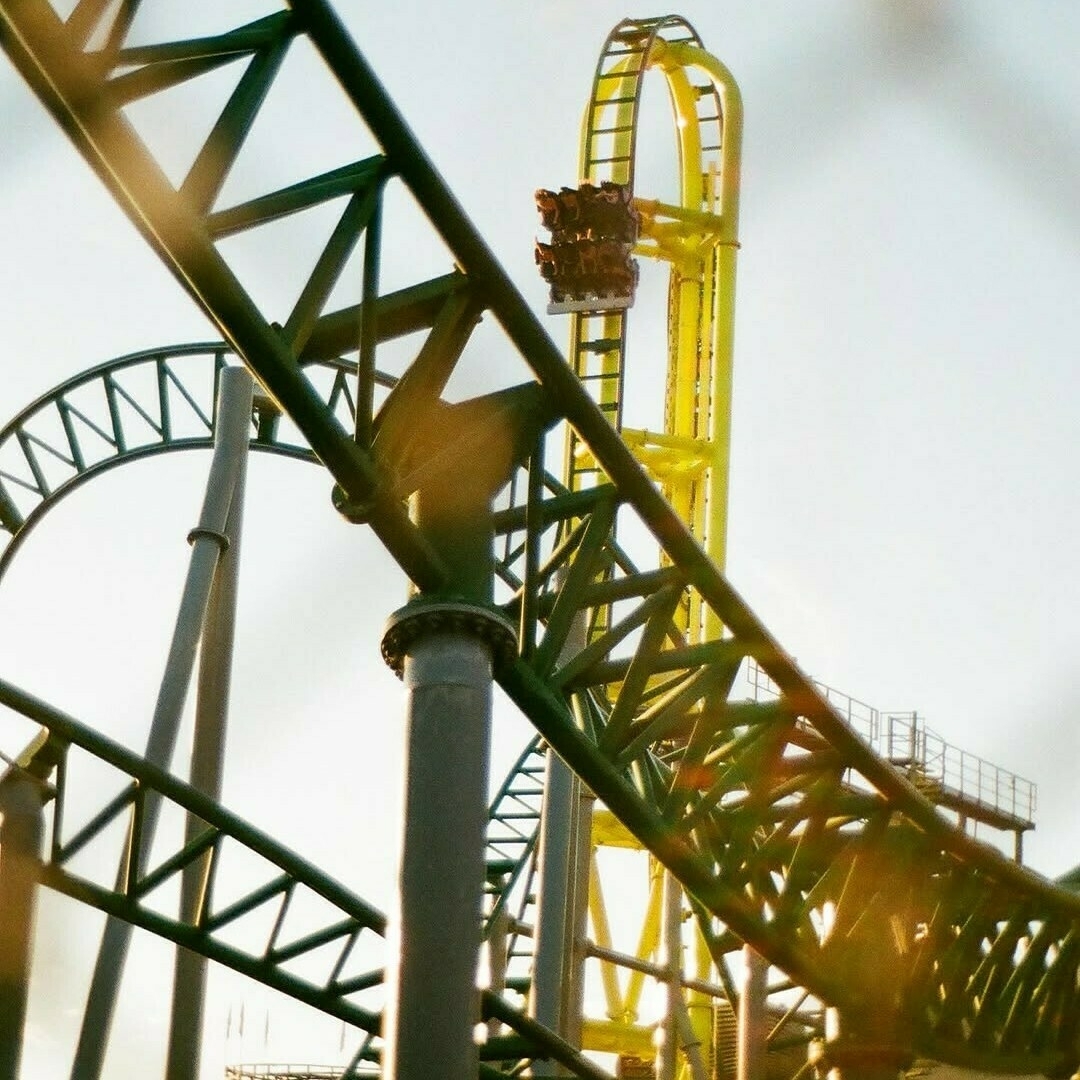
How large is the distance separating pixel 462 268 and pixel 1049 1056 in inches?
270

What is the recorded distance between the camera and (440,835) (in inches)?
238

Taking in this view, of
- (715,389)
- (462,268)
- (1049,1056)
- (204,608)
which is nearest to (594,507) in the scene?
(462,268)

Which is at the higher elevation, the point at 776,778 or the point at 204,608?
the point at 204,608

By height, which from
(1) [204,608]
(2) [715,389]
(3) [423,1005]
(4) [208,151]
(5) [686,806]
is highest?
(2) [715,389]

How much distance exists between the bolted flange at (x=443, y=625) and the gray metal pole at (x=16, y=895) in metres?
3.07

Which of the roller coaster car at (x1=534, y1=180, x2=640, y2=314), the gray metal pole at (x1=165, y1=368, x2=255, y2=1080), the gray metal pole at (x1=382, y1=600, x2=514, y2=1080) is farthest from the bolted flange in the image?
the roller coaster car at (x1=534, y1=180, x2=640, y2=314)

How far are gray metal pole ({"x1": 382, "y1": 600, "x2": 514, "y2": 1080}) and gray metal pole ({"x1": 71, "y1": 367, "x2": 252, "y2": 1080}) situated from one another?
3.73 m

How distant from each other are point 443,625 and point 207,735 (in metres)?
4.84

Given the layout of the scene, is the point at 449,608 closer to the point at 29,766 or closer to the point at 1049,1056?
the point at 29,766

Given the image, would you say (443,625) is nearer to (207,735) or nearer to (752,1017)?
(207,735)

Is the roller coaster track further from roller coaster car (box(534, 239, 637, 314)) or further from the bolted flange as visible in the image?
roller coaster car (box(534, 239, 637, 314))

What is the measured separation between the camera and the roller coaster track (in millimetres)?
5391

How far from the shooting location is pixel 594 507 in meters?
7.07

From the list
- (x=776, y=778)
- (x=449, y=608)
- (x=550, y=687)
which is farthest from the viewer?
(x=776, y=778)
